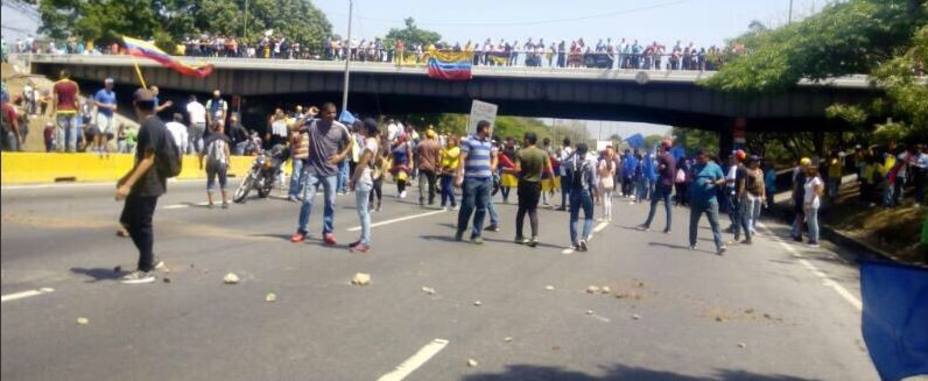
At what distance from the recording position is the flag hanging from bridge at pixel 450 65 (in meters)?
47.4

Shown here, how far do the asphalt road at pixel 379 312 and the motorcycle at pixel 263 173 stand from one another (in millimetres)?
3761

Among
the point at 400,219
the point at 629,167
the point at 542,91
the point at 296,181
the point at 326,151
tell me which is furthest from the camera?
the point at 542,91

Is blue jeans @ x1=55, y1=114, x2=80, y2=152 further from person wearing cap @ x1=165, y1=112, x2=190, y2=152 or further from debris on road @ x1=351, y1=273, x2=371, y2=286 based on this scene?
person wearing cap @ x1=165, y1=112, x2=190, y2=152

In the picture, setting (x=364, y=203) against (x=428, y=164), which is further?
(x=428, y=164)

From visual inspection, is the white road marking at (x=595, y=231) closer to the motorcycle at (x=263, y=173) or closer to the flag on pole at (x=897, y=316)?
the motorcycle at (x=263, y=173)

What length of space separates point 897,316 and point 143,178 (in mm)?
3886

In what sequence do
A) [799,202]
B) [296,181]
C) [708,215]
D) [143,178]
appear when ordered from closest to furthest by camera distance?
[143,178] → [708,215] → [296,181] → [799,202]

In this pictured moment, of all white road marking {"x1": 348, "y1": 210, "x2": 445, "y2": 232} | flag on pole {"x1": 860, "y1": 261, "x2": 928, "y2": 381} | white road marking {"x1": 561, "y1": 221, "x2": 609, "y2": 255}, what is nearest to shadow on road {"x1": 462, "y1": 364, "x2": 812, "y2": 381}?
flag on pole {"x1": 860, "y1": 261, "x2": 928, "y2": 381}

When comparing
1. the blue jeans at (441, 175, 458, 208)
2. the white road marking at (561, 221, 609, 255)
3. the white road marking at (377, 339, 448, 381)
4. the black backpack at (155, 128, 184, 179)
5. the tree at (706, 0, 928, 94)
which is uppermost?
the tree at (706, 0, 928, 94)

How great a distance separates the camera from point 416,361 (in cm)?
636

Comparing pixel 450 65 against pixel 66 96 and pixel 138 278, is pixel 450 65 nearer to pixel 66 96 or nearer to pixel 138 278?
pixel 138 278

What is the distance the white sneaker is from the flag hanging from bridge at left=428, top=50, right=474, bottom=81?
135ft

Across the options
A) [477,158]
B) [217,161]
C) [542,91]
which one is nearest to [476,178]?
[477,158]

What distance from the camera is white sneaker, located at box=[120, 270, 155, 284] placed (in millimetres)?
6188
